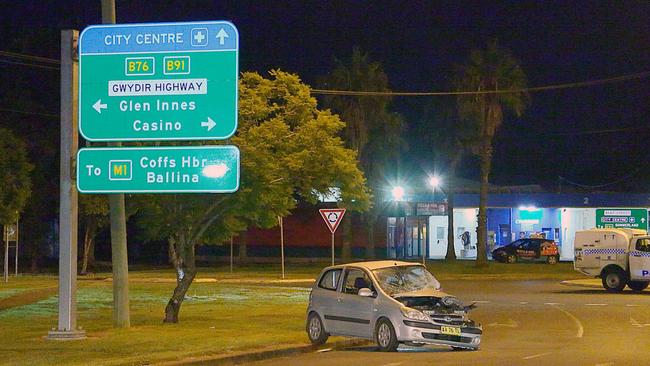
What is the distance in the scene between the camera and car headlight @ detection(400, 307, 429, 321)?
1708 centimetres

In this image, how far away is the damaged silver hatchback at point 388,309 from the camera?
1716cm

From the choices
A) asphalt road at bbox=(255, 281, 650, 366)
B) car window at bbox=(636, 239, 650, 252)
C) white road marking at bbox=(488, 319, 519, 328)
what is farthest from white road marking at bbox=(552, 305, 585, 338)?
car window at bbox=(636, 239, 650, 252)

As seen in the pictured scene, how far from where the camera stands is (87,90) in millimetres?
18547

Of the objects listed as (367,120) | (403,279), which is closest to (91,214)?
(367,120)

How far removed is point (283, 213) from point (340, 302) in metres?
4.54

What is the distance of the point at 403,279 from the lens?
A: 60.1 feet

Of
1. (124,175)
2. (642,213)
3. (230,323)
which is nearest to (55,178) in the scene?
(642,213)

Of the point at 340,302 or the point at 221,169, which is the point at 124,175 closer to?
the point at 221,169

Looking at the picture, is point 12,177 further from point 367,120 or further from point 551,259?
point 551,259

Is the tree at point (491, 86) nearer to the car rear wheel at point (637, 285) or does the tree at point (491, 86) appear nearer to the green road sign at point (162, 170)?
the car rear wheel at point (637, 285)

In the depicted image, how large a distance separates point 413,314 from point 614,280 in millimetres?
21433

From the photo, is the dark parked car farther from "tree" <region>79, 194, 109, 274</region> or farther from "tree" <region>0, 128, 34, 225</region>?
"tree" <region>0, 128, 34, 225</region>

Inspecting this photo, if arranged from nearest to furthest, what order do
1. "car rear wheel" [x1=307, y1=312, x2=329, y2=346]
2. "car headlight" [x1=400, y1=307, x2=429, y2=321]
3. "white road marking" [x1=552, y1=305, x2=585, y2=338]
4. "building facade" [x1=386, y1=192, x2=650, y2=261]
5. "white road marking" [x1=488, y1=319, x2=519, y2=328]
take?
1. "car headlight" [x1=400, y1=307, x2=429, y2=321]
2. "car rear wheel" [x1=307, y1=312, x2=329, y2=346]
3. "white road marking" [x1=552, y1=305, x2=585, y2=338]
4. "white road marking" [x1=488, y1=319, x2=519, y2=328]
5. "building facade" [x1=386, y1=192, x2=650, y2=261]

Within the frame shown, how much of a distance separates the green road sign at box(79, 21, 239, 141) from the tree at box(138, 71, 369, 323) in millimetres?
3202
